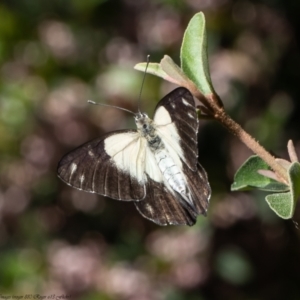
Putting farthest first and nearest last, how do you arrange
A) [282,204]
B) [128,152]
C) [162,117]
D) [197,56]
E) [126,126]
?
[126,126], [128,152], [162,117], [197,56], [282,204]

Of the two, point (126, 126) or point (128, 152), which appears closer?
point (128, 152)

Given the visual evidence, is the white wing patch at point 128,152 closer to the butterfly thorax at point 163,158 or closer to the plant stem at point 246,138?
the butterfly thorax at point 163,158

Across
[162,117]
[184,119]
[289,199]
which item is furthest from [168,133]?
[289,199]

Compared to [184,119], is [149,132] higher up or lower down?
lower down

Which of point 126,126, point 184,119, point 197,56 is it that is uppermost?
point 197,56

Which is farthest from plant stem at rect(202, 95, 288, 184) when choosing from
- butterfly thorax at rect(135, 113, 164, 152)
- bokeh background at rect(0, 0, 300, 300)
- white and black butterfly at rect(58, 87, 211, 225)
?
bokeh background at rect(0, 0, 300, 300)

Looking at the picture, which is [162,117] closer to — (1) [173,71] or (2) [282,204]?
(1) [173,71]
